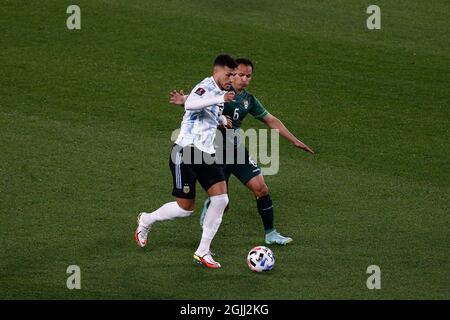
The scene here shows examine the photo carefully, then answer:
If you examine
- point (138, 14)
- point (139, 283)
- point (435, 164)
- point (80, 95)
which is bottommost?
point (139, 283)

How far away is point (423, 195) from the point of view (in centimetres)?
Result: 1284

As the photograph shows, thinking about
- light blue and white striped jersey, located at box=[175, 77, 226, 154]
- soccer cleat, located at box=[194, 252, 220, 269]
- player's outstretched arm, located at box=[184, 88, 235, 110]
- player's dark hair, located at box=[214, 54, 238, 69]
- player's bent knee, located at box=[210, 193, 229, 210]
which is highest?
player's dark hair, located at box=[214, 54, 238, 69]

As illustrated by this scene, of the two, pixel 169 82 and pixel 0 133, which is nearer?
pixel 0 133

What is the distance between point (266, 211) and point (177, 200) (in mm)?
1177

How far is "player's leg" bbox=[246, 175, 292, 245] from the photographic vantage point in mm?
11266

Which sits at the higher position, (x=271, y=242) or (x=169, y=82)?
(x=169, y=82)

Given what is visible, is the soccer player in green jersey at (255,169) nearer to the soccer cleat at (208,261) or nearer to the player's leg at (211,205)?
the player's leg at (211,205)

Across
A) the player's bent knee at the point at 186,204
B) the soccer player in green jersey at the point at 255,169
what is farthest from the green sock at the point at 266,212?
the player's bent knee at the point at 186,204

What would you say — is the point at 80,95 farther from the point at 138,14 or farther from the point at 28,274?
the point at 28,274

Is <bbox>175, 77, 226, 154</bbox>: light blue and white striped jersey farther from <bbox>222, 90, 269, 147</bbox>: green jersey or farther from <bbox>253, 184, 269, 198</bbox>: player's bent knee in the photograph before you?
<bbox>253, 184, 269, 198</bbox>: player's bent knee

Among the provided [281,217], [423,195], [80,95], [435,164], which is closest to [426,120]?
[435,164]

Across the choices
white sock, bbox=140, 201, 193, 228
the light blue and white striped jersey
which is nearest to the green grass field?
white sock, bbox=140, 201, 193, 228

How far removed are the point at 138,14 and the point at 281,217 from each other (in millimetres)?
8013

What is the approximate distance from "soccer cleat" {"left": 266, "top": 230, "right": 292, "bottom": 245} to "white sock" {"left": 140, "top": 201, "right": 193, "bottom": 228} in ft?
3.61
